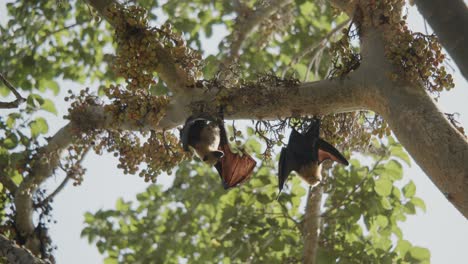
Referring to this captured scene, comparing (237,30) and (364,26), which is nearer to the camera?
(364,26)

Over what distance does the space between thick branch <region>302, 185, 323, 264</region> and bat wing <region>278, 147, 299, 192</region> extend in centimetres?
117

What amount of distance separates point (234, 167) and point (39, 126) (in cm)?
268

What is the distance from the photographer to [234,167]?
222 inches

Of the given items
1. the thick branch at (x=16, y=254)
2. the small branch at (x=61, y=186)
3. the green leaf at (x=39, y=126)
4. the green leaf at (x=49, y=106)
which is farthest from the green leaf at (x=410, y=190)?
the thick branch at (x=16, y=254)

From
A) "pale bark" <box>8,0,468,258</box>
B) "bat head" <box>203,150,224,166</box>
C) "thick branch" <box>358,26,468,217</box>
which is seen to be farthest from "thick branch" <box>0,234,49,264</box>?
"thick branch" <box>358,26,468,217</box>

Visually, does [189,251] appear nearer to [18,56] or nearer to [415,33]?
[18,56]

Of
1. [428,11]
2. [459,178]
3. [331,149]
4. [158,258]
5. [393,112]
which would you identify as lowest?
[459,178]

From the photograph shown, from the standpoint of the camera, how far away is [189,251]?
7.92m

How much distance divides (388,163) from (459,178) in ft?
12.2

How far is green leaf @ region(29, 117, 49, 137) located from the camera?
22.9 ft

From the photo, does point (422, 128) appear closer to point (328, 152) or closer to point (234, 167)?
point (328, 152)

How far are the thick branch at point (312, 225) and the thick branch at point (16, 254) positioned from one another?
10.1 ft

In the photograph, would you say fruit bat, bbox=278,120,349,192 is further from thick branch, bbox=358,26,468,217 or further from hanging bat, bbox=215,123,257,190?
thick branch, bbox=358,26,468,217

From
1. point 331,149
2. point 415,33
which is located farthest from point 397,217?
point 415,33
